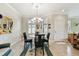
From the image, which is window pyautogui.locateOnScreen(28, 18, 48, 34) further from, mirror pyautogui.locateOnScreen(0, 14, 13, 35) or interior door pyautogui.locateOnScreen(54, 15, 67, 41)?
mirror pyautogui.locateOnScreen(0, 14, 13, 35)

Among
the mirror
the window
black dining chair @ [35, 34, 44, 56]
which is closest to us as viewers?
the mirror

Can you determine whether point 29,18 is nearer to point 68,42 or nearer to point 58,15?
point 58,15

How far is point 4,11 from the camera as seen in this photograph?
5.85 ft

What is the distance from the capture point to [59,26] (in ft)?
6.34

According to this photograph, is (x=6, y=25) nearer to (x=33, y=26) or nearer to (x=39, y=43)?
(x=33, y=26)

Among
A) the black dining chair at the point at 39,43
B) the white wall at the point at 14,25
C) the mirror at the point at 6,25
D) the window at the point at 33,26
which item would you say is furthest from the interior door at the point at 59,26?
the mirror at the point at 6,25

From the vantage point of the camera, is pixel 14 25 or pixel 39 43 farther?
pixel 39 43

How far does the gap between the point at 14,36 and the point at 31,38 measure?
1.13 feet

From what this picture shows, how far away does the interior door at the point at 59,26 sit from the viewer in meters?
1.89

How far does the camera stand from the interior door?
1.89m

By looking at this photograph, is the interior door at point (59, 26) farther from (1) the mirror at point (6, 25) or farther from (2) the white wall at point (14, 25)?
(1) the mirror at point (6, 25)

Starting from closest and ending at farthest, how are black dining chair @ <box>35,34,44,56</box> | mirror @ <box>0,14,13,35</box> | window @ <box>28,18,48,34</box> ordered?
mirror @ <box>0,14,13,35</box>, window @ <box>28,18,48,34</box>, black dining chair @ <box>35,34,44,56</box>

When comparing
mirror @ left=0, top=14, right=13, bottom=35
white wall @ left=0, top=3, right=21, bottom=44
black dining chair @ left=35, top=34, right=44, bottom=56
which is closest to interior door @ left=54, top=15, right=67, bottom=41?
black dining chair @ left=35, top=34, right=44, bottom=56

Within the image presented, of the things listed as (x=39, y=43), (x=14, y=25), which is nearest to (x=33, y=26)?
(x=14, y=25)
